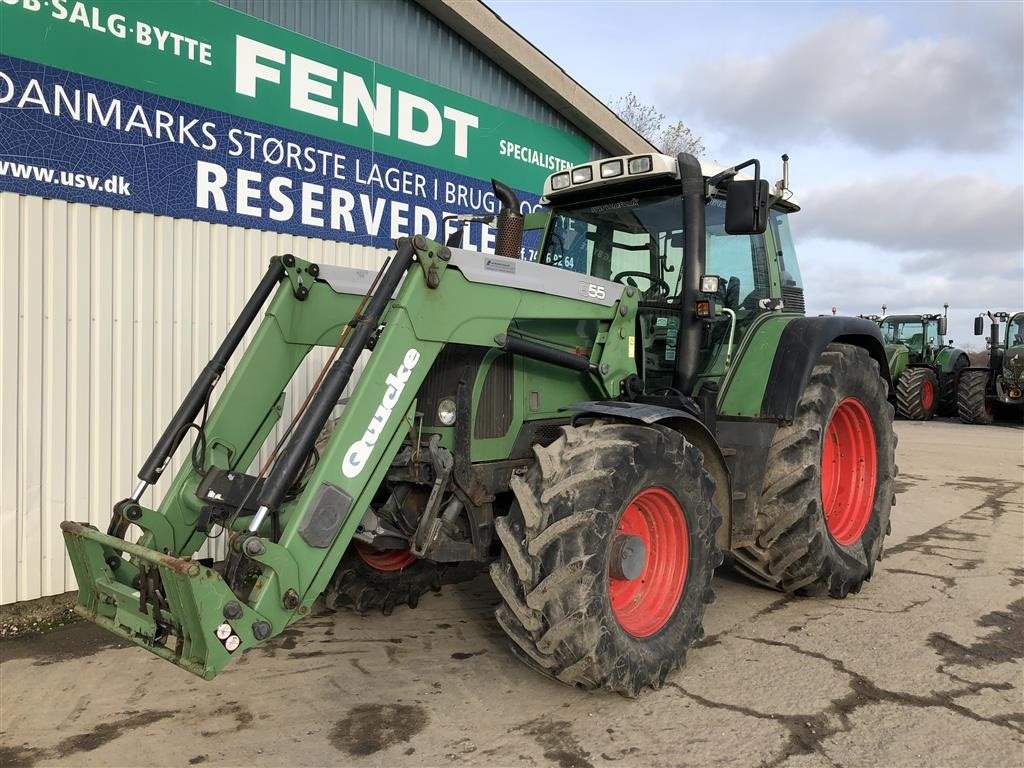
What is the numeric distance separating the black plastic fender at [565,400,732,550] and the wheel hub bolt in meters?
0.53

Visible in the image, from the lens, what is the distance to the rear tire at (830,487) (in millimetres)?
4516

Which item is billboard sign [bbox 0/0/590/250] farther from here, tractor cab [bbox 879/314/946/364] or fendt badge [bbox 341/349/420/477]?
tractor cab [bbox 879/314/946/364]

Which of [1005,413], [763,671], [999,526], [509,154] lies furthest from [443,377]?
[1005,413]

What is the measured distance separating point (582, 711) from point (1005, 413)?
1801 cm

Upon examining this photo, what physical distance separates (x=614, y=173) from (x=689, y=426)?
58.7 inches

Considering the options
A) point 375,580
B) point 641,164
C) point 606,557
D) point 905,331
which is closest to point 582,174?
point 641,164

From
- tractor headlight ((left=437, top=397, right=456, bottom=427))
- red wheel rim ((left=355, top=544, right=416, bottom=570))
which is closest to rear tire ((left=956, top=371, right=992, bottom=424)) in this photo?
red wheel rim ((left=355, top=544, right=416, bottom=570))

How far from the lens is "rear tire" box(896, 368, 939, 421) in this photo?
57.7ft

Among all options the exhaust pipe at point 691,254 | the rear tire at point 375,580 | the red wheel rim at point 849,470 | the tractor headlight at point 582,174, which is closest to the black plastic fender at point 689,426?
the exhaust pipe at point 691,254

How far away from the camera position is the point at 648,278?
4.71 metres

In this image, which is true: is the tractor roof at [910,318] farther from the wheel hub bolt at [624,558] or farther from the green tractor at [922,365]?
the wheel hub bolt at [624,558]

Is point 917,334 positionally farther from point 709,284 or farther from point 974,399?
point 709,284

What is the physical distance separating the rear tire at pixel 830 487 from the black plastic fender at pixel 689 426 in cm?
41

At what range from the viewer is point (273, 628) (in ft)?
9.57
